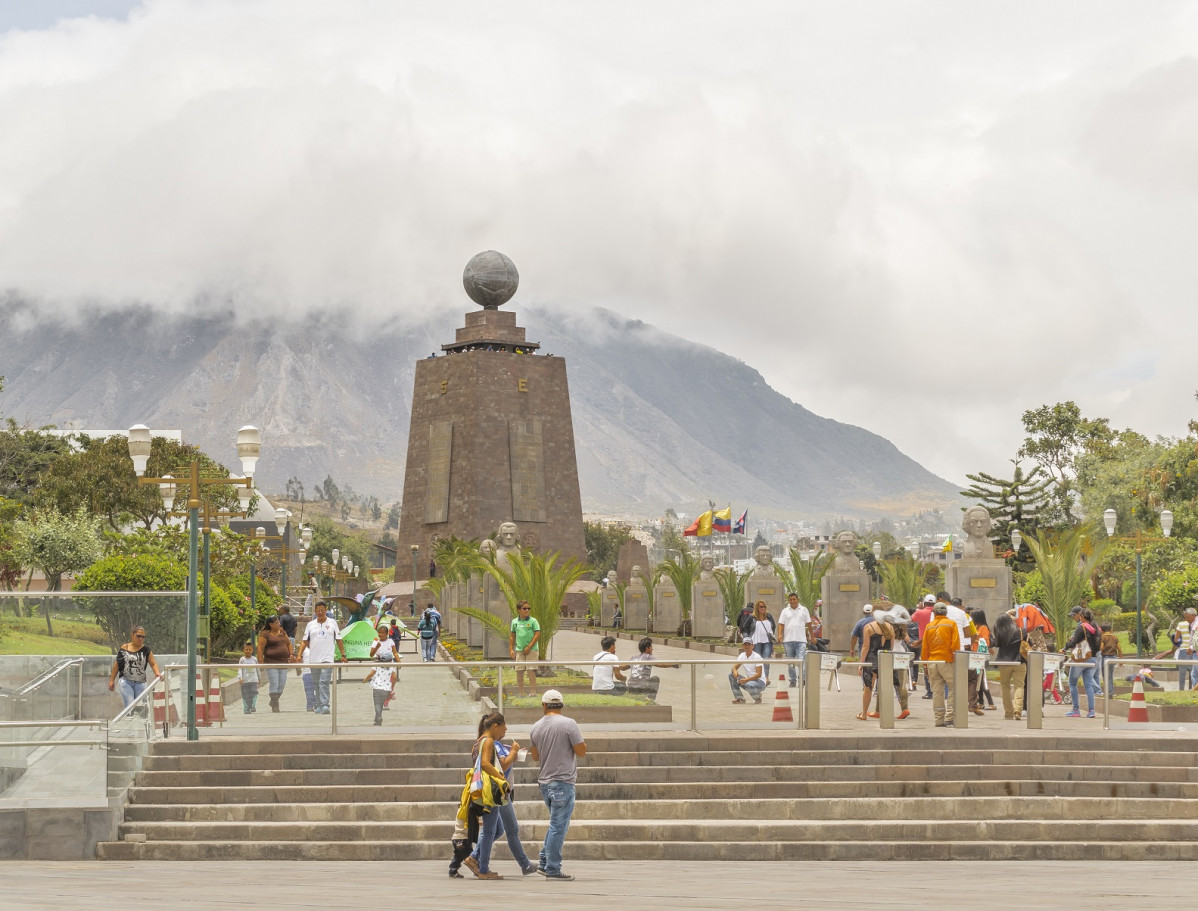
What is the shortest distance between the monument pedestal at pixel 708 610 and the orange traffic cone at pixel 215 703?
877 inches

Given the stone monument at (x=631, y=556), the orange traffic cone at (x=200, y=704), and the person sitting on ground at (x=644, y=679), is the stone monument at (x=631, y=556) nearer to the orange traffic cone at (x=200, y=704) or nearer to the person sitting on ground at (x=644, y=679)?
the person sitting on ground at (x=644, y=679)

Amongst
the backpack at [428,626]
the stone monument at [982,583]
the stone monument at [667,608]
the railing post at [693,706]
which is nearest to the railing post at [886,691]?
the railing post at [693,706]

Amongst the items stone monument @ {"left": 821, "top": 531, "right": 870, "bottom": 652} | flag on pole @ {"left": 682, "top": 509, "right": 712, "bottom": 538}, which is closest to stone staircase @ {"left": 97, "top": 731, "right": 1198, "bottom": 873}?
stone monument @ {"left": 821, "top": 531, "right": 870, "bottom": 652}

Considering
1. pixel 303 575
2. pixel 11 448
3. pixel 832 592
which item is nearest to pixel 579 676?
pixel 832 592

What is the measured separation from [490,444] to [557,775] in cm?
4906

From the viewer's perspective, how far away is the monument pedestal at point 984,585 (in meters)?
24.7

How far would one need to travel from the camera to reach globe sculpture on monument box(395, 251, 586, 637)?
60062 mm

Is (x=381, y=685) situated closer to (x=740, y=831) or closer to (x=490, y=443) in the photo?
(x=740, y=831)

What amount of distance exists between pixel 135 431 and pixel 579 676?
22.4 ft

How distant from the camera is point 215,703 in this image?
52.1 feet

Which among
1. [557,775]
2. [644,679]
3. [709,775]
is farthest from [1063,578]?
[557,775]
